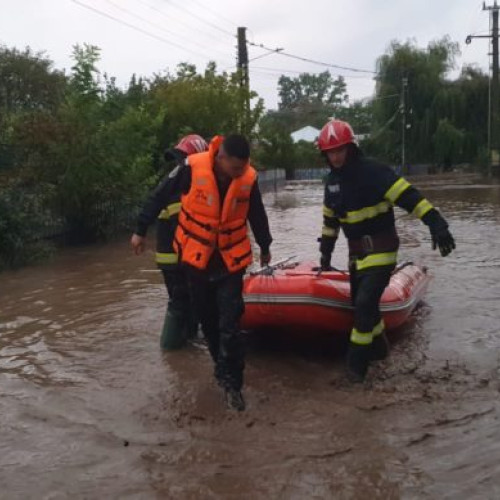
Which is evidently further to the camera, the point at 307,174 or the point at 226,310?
the point at 307,174

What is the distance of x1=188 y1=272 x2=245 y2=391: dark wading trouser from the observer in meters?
4.62

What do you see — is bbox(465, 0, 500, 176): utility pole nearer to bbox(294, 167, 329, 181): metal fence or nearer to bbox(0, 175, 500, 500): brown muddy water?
bbox(294, 167, 329, 181): metal fence

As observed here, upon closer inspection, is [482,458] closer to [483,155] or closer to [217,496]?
[217,496]

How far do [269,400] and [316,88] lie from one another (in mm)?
121699

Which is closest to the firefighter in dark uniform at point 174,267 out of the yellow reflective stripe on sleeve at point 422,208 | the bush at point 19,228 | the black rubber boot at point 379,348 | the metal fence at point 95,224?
the black rubber boot at point 379,348

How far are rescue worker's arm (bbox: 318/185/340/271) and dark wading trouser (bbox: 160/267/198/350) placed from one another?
113 centimetres

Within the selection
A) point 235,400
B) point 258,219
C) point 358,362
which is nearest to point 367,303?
point 358,362

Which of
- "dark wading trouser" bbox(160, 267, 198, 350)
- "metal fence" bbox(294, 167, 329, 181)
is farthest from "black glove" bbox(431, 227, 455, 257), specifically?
"metal fence" bbox(294, 167, 329, 181)

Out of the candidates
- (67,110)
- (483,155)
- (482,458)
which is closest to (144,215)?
(482,458)

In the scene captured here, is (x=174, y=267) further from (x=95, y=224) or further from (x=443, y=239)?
(x=95, y=224)

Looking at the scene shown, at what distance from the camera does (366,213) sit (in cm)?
509

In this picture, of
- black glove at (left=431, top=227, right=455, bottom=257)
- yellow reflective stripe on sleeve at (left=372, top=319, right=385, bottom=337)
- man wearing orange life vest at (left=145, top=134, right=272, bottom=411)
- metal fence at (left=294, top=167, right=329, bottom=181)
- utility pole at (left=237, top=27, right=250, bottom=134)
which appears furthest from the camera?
metal fence at (left=294, top=167, right=329, bottom=181)

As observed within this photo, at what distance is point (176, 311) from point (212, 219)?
4.99 ft

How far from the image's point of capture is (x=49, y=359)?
19.4 feet
